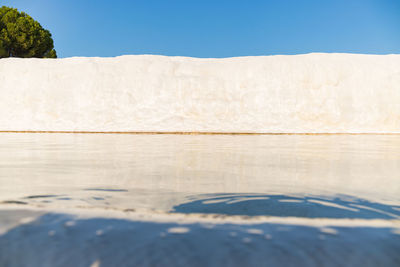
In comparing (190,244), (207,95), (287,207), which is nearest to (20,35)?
(207,95)

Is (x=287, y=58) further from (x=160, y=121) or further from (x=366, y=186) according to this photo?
(x=366, y=186)

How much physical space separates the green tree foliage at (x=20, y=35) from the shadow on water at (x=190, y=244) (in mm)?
→ 29141

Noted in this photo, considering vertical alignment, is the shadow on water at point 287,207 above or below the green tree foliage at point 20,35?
below

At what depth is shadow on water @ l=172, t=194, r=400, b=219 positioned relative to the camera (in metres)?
1.37

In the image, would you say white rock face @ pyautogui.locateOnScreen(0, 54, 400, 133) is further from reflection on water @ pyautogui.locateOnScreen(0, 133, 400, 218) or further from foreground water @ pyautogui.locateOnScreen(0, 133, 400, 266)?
foreground water @ pyautogui.locateOnScreen(0, 133, 400, 266)

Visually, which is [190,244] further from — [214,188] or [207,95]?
[207,95]

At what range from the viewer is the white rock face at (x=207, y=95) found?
1509 centimetres

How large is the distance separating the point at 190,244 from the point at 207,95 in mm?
15465

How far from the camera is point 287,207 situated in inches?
59.1

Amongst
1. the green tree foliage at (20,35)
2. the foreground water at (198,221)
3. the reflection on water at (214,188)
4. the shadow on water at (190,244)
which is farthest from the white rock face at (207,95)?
the shadow on water at (190,244)

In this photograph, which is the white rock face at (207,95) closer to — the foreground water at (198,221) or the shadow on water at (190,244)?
the foreground water at (198,221)

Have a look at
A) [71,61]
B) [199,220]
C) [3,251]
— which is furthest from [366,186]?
[71,61]

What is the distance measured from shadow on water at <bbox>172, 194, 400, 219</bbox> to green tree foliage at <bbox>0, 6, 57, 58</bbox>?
28.9 meters

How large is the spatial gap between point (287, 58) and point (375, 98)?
4.80 m
